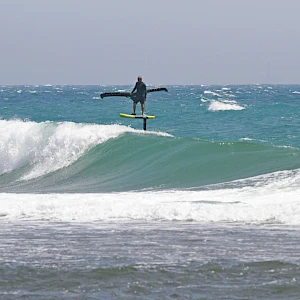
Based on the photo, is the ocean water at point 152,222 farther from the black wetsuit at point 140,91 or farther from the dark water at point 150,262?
the black wetsuit at point 140,91

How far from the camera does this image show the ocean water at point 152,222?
693 centimetres

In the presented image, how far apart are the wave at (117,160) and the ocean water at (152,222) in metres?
0.06

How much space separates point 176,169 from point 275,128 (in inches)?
734

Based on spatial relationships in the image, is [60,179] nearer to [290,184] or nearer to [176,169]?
[176,169]

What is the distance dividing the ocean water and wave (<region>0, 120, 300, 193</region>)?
0.06m

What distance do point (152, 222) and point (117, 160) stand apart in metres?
11.5

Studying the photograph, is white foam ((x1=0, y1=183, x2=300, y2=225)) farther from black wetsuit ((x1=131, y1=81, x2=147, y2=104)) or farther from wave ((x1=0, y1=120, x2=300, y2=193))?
black wetsuit ((x1=131, y1=81, x2=147, y2=104))

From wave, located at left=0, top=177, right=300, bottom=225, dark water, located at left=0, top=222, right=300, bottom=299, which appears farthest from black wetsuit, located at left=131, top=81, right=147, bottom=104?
dark water, located at left=0, top=222, right=300, bottom=299

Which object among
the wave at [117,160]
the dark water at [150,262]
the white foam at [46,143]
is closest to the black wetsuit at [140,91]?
the wave at [117,160]

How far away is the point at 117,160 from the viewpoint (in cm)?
2186

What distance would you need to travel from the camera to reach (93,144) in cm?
2373

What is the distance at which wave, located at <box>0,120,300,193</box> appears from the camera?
17488 mm

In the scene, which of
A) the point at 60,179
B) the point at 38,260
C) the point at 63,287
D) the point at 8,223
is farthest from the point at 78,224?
the point at 60,179

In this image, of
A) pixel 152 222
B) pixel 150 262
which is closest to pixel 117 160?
pixel 152 222
